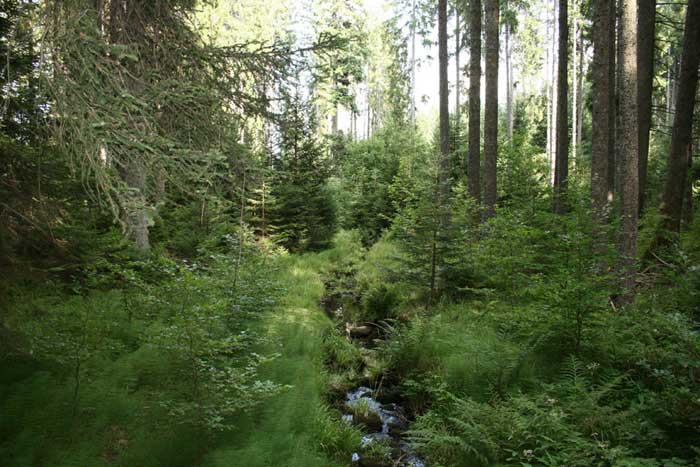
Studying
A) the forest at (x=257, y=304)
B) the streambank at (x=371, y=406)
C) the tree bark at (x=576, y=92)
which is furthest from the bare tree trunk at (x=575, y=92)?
the streambank at (x=371, y=406)

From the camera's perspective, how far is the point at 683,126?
10.1 m

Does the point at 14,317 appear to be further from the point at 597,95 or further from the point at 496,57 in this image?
the point at 496,57

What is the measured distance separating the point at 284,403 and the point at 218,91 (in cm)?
444

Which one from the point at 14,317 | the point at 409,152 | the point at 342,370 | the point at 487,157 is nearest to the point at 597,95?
the point at 487,157

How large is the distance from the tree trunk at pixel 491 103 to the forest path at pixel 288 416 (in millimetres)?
6151

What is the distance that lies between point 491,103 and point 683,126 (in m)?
4.41

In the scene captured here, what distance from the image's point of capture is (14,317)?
177 inches

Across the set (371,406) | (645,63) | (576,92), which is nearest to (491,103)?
(645,63)

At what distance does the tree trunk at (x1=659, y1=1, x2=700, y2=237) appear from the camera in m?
9.70

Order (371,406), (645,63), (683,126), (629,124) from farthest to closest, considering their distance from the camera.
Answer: (645,63), (683,126), (629,124), (371,406)

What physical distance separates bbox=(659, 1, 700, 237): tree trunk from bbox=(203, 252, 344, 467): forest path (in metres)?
8.39

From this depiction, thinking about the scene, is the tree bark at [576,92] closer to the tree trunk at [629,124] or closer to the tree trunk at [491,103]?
the tree trunk at [491,103]

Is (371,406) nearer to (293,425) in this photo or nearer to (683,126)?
(293,425)

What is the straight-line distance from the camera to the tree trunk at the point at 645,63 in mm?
10133
